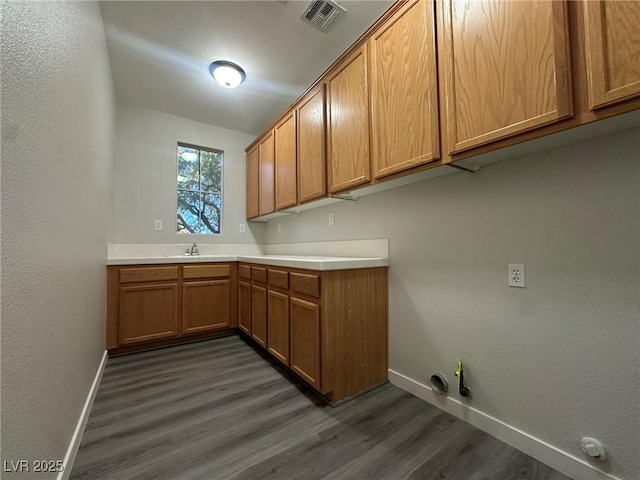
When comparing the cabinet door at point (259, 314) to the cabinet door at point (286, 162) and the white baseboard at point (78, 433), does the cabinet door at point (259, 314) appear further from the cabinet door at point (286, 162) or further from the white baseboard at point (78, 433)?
the white baseboard at point (78, 433)

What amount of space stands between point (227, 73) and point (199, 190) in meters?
1.68

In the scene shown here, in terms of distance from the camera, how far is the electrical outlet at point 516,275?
1.33 m

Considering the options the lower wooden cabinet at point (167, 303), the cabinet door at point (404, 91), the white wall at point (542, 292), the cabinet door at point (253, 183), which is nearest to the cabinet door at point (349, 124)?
the cabinet door at point (404, 91)

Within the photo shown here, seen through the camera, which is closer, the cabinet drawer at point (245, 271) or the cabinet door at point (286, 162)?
the cabinet door at point (286, 162)

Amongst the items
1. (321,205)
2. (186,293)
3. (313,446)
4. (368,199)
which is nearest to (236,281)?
(186,293)

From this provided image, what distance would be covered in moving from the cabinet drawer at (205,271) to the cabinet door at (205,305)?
7 centimetres

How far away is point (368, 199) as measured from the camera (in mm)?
2223

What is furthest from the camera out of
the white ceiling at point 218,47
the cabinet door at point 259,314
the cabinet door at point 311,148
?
the cabinet door at point 259,314

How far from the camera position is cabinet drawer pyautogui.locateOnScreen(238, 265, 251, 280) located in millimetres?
2816

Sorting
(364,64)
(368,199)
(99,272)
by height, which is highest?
(364,64)

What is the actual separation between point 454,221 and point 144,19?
103 inches

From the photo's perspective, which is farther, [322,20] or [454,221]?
[322,20]

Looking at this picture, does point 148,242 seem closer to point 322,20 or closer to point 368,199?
point 368,199

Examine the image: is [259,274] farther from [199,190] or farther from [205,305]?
[199,190]
